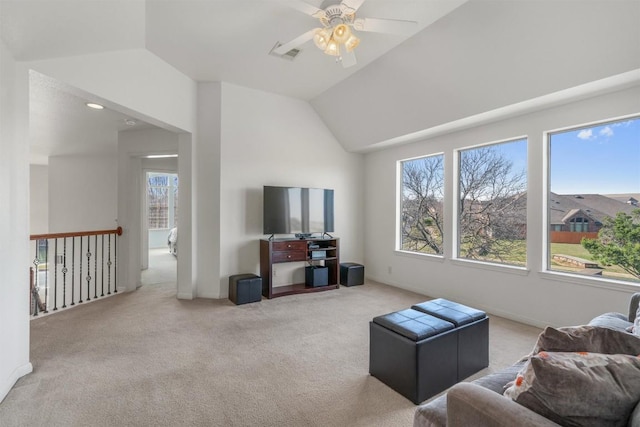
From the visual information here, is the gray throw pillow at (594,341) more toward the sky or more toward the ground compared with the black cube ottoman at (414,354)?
more toward the sky

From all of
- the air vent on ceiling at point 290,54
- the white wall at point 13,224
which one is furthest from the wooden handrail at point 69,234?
the air vent on ceiling at point 290,54

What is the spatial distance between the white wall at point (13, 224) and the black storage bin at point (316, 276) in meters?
3.36

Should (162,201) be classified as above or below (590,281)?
above

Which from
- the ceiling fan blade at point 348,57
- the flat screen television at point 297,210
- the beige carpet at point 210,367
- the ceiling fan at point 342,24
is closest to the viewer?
the beige carpet at point 210,367

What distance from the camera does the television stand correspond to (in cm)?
453

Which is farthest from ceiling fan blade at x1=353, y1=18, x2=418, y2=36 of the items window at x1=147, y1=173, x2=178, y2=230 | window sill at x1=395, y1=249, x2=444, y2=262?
window at x1=147, y1=173, x2=178, y2=230

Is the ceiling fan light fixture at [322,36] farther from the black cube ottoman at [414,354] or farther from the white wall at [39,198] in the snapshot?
the white wall at [39,198]

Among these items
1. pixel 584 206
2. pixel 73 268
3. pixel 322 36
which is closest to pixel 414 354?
pixel 322 36

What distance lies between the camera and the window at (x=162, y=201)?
33.6ft

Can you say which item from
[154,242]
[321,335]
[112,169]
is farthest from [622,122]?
[154,242]

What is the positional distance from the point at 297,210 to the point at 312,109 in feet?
6.18

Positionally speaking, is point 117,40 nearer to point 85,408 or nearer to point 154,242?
Result: point 85,408

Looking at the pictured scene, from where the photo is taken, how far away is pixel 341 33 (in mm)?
2523

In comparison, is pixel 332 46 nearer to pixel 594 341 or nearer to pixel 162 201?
pixel 594 341
